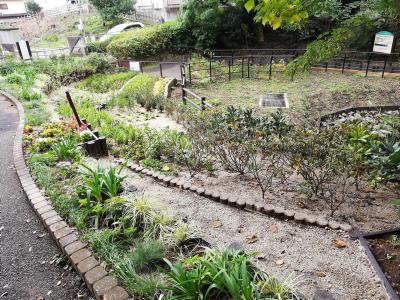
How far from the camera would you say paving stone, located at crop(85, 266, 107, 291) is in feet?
8.41

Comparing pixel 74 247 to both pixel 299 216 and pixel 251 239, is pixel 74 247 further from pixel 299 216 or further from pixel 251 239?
pixel 299 216

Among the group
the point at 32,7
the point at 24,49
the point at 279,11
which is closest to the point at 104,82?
the point at 24,49

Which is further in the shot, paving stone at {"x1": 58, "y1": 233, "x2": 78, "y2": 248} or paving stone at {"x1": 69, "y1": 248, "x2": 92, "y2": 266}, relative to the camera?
paving stone at {"x1": 58, "y1": 233, "x2": 78, "y2": 248}

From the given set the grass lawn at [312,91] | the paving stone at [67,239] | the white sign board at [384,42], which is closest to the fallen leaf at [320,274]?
the paving stone at [67,239]

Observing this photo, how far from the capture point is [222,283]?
2.38 m

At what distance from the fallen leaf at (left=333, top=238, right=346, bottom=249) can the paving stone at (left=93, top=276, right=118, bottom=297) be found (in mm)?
2119

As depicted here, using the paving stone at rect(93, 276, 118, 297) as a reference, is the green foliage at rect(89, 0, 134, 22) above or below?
above

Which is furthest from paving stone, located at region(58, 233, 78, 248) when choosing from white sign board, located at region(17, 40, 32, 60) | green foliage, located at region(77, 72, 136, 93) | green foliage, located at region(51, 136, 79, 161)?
white sign board, located at region(17, 40, 32, 60)

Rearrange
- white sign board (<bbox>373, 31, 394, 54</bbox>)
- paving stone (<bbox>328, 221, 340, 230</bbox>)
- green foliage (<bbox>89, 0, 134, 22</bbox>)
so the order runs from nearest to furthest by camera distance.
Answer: paving stone (<bbox>328, 221, 340, 230</bbox>), white sign board (<bbox>373, 31, 394, 54</bbox>), green foliage (<bbox>89, 0, 134, 22</bbox>)

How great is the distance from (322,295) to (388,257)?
2.96 feet

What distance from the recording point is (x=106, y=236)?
120 inches

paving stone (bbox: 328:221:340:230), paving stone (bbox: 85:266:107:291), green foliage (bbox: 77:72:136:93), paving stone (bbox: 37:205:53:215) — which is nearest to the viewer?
paving stone (bbox: 85:266:107:291)

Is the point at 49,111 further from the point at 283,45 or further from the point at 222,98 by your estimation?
the point at 283,45

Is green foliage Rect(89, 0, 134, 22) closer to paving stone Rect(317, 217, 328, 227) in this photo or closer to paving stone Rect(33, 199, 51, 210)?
paving stone Rect(33, 199, 51, 210)
